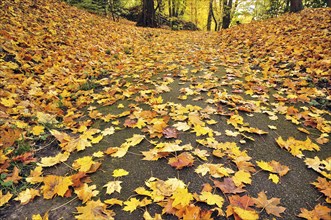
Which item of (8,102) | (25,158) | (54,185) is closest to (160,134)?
(54,185)

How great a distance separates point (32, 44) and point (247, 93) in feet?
14.4

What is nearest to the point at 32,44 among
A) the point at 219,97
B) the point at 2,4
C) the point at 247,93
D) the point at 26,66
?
the point at 26,66

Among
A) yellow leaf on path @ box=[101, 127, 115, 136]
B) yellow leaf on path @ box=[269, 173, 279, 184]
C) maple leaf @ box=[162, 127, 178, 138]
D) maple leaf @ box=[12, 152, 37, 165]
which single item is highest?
maple leaf @ box=[162, 127, 178, 138]

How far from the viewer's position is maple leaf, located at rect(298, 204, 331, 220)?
1660mm

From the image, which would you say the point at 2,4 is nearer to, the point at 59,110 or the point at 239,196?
the point at 59,110

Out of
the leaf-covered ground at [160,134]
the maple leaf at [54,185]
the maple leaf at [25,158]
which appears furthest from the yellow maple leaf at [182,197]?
the maple leaf at [25,158]

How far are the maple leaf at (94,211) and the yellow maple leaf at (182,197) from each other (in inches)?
19.0

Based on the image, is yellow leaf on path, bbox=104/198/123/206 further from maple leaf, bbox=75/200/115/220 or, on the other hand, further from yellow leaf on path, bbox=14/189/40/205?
yellow leaf on path, bbox=14/189/40/205

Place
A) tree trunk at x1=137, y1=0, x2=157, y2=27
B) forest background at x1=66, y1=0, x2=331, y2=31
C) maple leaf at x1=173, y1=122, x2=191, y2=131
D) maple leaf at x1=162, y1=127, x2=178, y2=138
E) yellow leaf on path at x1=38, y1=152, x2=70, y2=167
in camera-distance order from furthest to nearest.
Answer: tree trunk at x1=137, y1=0, x2=157, y2=27, forest background at x1=66, y1=0, x2=331, y2=31, maple leaf at x1=173, y1=122, x2=191, y2=131, maple leaf at x1=162, y1=127, x2=178, y2=138, yellow leaf on path at x1=38, y1=152, x2=70, y2=167

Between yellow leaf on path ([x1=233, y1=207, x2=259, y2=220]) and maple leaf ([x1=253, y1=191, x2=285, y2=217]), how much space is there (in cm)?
13

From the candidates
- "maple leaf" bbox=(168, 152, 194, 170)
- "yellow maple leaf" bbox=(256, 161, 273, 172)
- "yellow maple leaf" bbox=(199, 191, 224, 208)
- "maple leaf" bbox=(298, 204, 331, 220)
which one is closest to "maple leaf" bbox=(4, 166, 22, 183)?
"maple leaf" bbox=(168, 152, 194, 170)

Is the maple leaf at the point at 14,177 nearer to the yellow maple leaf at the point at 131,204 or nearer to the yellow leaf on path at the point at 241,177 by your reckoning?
the yellow maple leaf at the point at 131,204

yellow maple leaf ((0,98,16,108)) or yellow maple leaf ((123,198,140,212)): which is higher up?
yellow maple leaf ((0,98,16,108))

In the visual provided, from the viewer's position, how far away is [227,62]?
5613 millimetres
